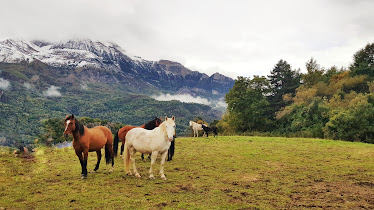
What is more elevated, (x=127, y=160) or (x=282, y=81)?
(x=282, y=81)

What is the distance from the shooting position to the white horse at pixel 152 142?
8.35 metres

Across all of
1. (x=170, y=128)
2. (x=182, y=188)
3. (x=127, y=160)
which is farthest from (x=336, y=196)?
(x=127, y=160)

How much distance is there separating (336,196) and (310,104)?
107 feet

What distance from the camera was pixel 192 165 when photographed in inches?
431

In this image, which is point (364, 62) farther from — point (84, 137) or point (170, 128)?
point (84, 137)

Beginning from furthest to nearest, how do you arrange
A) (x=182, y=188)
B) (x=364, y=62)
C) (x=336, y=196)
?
(x=364, y=62) → (x=182, y=188) → (x=336, y=196)

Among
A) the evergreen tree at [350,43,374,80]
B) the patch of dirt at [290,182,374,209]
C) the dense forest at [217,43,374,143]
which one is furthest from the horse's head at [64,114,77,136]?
the evergreen tree at [350,43,374,80]

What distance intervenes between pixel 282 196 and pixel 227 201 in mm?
1696

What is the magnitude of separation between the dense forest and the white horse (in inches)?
988

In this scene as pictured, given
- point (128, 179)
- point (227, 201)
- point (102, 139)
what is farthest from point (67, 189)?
point (227, 201)

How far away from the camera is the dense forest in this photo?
25828 mm

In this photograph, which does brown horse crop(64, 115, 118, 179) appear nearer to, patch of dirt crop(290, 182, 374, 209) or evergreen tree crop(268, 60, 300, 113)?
patch of dirt crop(290, 182, 374, 209)

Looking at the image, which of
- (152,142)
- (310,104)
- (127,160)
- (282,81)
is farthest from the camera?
(282,81)

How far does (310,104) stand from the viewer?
3512 centimetres
